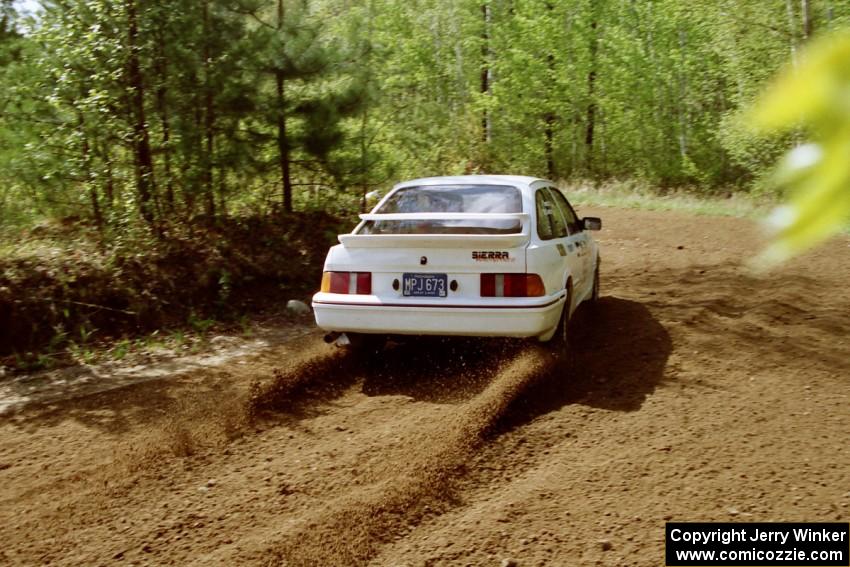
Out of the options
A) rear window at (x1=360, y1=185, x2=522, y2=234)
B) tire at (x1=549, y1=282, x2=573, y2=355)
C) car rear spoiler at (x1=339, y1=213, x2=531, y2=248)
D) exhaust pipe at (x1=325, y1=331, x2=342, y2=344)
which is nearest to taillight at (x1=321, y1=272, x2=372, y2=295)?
car rear spoiler at (x1=339, y1=213, x2=531, y2=248)

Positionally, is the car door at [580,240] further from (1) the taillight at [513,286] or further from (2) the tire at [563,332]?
(1) the taillight at [513,286]

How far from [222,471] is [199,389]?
1995mm

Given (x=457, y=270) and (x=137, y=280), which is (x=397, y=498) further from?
(x=137, y=280)

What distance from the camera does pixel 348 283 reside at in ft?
21.1

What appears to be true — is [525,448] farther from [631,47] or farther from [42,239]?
[631,47]

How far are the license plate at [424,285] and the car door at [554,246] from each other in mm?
818

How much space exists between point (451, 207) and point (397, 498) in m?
3.38

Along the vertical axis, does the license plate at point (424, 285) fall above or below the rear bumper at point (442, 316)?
above

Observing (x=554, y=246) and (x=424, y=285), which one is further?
(x=554, y=246)

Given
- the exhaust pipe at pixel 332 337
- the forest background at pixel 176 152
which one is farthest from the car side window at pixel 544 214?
the forest background at pixel 176 152

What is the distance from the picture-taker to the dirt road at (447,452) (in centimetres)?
381

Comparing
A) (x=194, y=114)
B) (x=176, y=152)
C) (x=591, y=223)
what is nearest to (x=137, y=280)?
(x=176, y=152)

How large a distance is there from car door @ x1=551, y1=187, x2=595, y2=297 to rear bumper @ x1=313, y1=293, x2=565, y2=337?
137cm

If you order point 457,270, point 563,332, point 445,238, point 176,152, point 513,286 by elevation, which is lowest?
point 563,332
